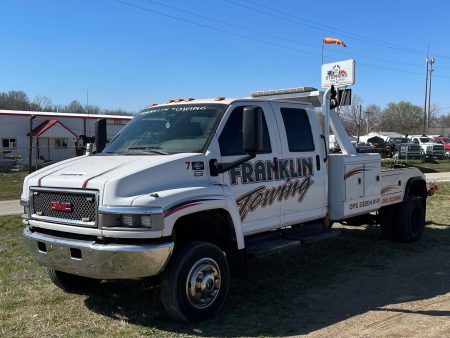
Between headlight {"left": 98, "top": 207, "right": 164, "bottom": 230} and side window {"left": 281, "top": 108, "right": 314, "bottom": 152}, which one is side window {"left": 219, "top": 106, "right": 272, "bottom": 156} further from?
headlight {"left": 98, "top": 207, "right": 164, "bottom": 230}

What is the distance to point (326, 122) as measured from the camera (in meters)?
7.07

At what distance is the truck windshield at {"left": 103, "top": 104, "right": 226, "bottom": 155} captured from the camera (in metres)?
5.31

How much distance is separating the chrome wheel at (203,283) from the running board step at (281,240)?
64cm

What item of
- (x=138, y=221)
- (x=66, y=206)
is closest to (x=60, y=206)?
(x=66, y=206)

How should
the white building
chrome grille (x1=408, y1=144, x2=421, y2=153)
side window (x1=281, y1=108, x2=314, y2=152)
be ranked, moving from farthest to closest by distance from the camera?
the white building < chrome grille (x1=408, y1=144, x2=421, y2=153) < side window (x1=281, y1=108, x2=314, y2=152)

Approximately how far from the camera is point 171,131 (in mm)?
5543

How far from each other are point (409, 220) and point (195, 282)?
16.9 feet

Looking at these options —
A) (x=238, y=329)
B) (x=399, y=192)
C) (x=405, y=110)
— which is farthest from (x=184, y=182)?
(x=405, y=110)

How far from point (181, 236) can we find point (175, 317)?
796 mm

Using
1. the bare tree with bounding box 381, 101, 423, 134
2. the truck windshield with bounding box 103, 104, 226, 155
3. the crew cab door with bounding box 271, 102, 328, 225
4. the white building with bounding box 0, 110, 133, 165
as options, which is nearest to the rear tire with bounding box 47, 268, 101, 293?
the truck windshield with bounding box 103, 104, 226, 155

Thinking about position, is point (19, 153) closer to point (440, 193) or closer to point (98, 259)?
point (440, 193)

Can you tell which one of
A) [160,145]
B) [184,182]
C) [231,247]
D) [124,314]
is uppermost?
[160,145]

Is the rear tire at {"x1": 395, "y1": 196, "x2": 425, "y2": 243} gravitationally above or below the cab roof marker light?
below

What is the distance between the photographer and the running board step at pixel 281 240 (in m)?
5.63
